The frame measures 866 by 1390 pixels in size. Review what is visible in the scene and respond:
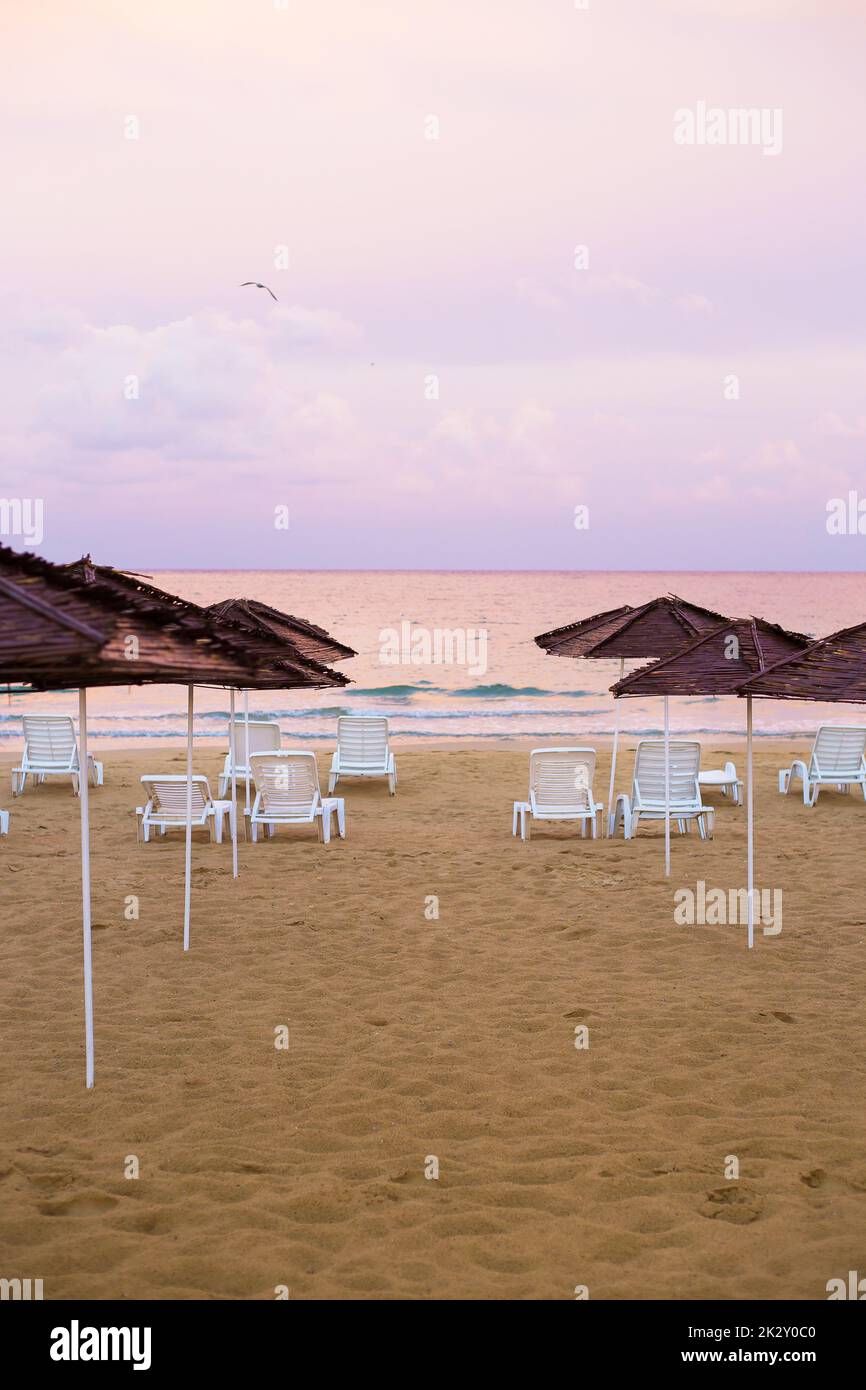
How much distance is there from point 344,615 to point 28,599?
61.3 metres

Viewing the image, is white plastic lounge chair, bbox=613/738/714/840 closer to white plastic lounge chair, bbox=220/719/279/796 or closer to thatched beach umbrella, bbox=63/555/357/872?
thatched beach umbrella, bbox=63/555/357/872

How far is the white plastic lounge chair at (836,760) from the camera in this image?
14.0m

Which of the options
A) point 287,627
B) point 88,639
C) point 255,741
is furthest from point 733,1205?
point 255,741

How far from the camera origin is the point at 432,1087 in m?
5.42

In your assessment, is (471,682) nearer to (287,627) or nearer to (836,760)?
(836,760)

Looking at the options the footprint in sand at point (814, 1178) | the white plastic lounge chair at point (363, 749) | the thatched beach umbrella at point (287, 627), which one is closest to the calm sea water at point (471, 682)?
the white plastic lounge chair at point (363, 749)

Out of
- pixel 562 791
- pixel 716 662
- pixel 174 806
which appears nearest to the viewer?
pixel 716 662

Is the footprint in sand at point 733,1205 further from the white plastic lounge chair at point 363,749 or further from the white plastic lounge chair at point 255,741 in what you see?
the white plastic lounge chair at point 363,749

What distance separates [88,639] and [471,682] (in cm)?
3558

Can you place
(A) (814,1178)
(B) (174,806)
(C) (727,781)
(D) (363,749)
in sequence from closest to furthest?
(A) (814,1178), (B) (174,806), (C) (727,781), (D) (363,749)

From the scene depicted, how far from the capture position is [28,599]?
13.5 ft

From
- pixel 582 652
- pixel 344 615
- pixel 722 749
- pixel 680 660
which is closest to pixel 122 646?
pixel 680 660

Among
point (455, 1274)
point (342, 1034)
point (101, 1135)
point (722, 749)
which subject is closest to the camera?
point (455, 1274)
